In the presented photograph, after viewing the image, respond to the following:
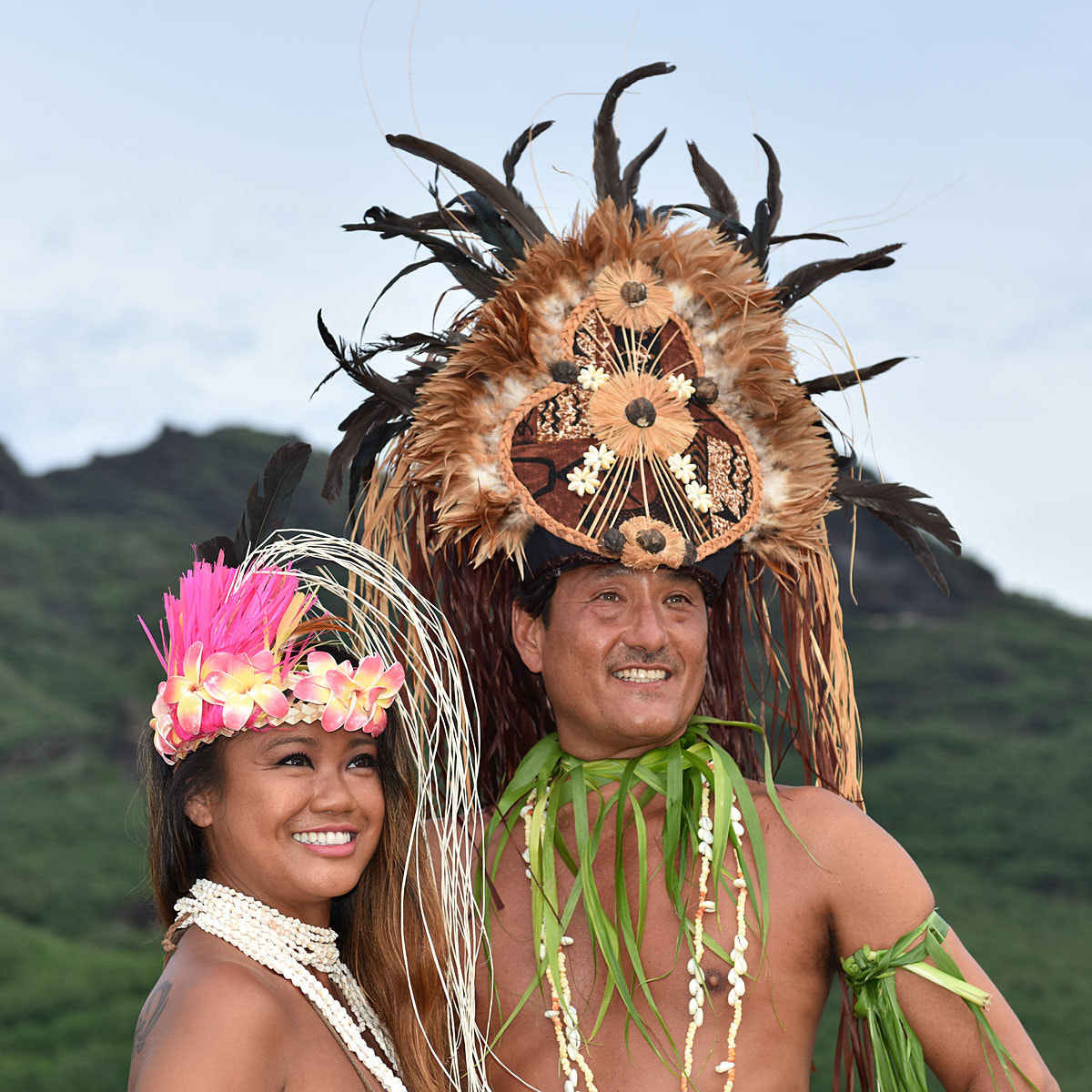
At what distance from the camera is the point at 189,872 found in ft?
8.42

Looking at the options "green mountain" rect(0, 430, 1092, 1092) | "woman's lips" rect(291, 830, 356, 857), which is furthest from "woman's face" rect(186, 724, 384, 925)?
"green mountain" rect(0, 430, 1092, 1092)

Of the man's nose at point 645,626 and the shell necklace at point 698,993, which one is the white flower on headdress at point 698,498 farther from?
the shell necklace at point 698,993

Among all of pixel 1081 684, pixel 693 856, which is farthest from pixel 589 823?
pixel 1081 684

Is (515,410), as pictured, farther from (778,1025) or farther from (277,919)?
(778,1025)

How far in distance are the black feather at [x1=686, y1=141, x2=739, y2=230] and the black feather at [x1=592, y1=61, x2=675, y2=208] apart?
285 mm

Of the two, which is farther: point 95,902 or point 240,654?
point 95,902

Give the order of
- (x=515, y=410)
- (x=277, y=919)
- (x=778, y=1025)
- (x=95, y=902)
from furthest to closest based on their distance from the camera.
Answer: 1. (x=95, y=902)
2. (x=515, y=410)
3. (x=778, y=1025)
4. (x=277, y=919)

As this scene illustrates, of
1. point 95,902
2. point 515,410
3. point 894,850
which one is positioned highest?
point 515,410

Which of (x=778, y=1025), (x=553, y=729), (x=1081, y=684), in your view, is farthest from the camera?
(x=1081, y=684)

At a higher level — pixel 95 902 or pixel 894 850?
pixel 894 850

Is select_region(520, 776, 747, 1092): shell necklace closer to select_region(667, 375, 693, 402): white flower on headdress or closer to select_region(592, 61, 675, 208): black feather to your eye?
select_region(667, 375, 693, 402): white flower on headdress

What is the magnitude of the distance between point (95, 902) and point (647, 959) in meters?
7.76

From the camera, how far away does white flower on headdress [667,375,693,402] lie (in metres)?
2.85

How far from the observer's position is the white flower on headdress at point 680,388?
285 cm
